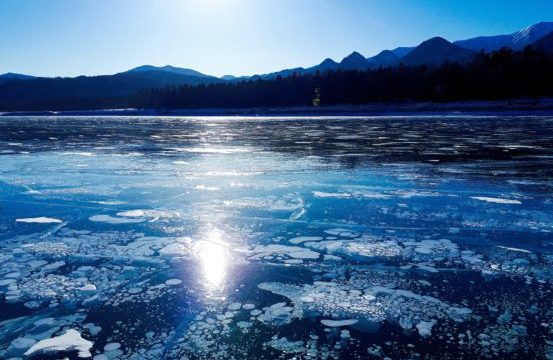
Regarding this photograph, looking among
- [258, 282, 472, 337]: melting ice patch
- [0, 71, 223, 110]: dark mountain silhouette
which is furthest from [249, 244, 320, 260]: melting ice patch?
[0, 71, 223, 110]: dark mountain silhouette

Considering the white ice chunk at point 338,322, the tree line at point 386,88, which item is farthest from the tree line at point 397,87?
the white ice chunk at point 338,322

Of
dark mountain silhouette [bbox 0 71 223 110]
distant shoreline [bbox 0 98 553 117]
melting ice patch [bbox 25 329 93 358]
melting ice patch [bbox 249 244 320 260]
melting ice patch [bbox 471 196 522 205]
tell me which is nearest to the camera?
melting ice patch [bbox 25 329 93 358]

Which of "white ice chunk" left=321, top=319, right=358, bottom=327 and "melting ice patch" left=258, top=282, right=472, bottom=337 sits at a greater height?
"white ice chunk" left=321, top=319, right=358, bottom=327

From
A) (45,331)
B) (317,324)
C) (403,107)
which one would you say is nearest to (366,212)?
(317,324)

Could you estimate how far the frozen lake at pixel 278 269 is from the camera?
219 centimetres

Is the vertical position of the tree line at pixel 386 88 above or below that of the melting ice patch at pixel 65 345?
above

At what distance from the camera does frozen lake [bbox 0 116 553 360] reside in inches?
86.4

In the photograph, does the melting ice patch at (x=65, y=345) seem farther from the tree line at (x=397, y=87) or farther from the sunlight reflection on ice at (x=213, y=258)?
the tree line at (x=397, y=87)

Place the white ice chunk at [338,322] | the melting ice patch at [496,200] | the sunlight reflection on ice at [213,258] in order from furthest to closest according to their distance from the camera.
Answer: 1. the melting ice patch at [496,200]
2. the sunlight reflection on ice at [213,258]
3. the white ice chunk at [338,322]

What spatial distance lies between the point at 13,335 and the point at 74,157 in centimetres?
932

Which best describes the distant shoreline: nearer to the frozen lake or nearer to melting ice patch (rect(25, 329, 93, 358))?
the frozen lake

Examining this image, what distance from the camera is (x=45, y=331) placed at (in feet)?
7.60

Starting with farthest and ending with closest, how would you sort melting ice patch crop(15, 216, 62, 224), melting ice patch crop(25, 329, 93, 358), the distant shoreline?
1. the distant shoreline
2. melting ice patch crop(15, 216, 62, 224)
3. melting ice patch crop(25, 329, 93, 358)

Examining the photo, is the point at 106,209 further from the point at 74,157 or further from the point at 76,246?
the point at 74,157
